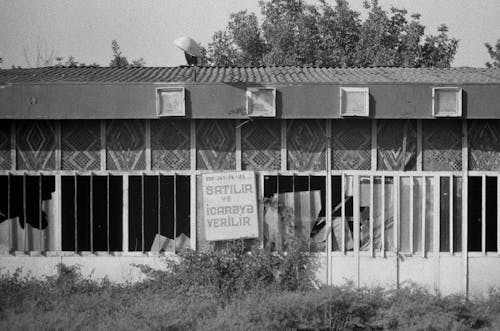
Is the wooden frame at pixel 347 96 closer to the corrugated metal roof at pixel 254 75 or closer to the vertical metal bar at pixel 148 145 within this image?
the corrugated metal roof at pixel 254 75

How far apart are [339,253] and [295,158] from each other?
153 centimetres

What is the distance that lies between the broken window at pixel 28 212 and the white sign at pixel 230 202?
92.6 inches

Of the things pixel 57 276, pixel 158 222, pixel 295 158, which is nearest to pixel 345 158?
pixel 295 158

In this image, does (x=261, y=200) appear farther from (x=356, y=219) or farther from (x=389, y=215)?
(x=389, y=215)

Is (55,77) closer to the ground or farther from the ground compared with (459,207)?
farther from the ground

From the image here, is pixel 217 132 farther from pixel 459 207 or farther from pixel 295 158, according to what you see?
pixel 459 207

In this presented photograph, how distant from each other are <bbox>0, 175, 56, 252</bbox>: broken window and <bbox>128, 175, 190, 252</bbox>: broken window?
123cm

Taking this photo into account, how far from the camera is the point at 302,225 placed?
8211mm

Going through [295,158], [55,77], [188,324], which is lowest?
[188,324]

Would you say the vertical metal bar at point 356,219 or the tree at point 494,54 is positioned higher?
the tree at point 494,54

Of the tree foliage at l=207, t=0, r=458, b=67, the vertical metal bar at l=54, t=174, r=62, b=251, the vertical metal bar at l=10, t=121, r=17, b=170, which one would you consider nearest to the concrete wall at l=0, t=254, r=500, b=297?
the vertical metal bar at l=54, t=174, r=62, b=251

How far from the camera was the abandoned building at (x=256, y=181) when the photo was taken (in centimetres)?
801

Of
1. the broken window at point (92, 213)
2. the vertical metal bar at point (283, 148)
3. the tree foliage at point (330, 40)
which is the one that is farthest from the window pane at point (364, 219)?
the tree foliage at point (330, 40)

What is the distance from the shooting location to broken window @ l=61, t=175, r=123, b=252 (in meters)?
8.26
